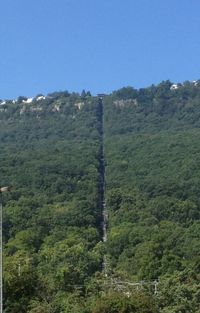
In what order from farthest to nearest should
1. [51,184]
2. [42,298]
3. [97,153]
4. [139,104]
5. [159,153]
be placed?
[139,104], [97,153], [159,153], [51,184], [42,298]

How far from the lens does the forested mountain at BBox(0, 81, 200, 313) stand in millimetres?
46906

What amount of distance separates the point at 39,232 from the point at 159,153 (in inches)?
1483

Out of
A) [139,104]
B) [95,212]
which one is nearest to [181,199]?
[95,212]

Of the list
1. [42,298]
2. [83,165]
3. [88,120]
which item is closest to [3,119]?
[88,120]

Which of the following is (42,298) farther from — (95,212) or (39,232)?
(95,212)

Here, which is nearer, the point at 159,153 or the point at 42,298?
the point at 42,298

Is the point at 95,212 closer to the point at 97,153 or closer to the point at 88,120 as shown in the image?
the point at 97,153

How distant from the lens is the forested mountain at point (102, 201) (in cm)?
4691

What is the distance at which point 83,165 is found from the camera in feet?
389

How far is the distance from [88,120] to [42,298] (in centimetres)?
11823

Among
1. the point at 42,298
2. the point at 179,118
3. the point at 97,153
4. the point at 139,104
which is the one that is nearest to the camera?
the point at 42,298

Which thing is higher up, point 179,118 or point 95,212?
point 179,118

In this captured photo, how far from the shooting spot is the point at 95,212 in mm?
96188

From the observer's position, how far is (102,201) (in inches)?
4136
